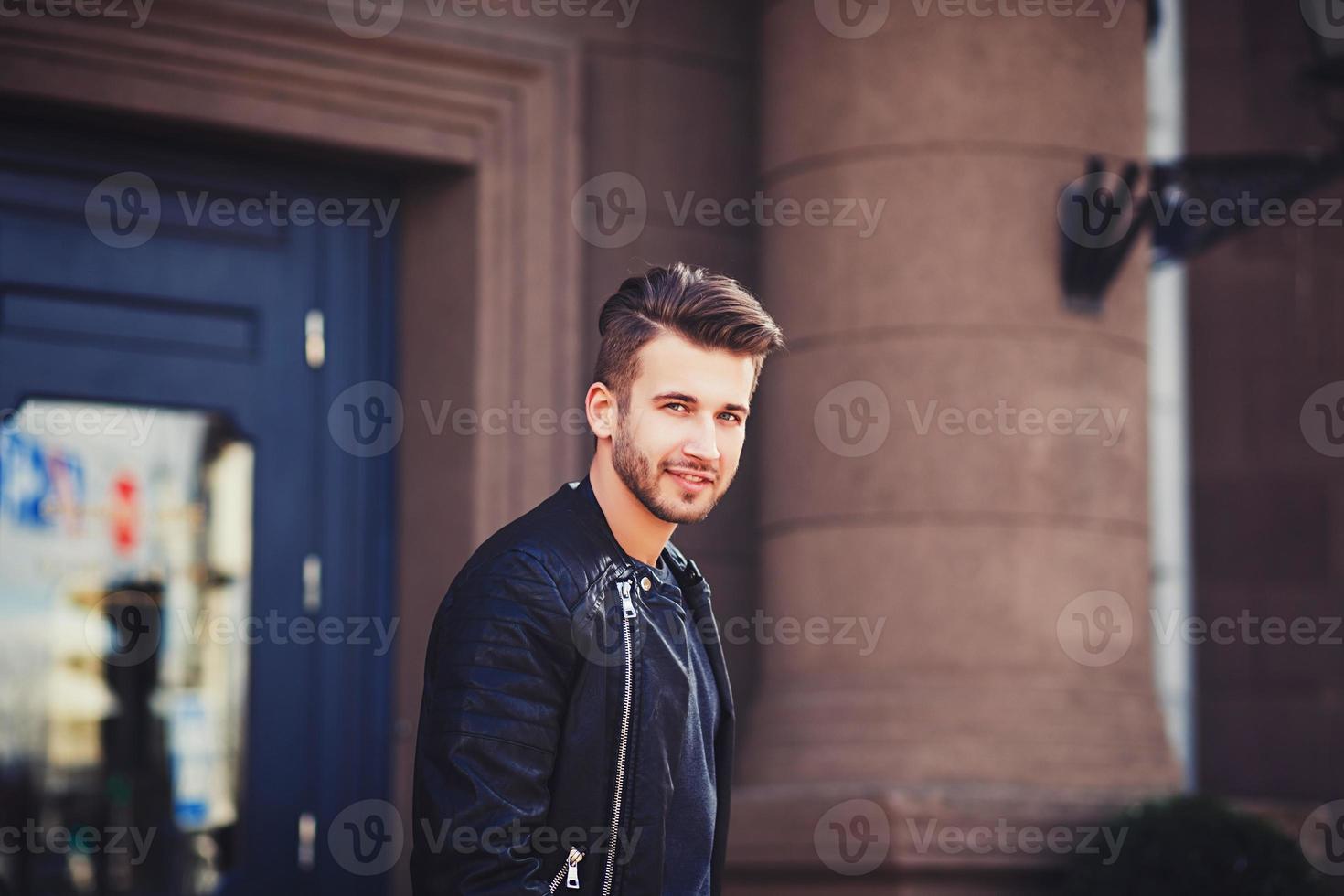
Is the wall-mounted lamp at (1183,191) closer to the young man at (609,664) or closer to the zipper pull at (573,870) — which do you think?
the young man at (609,664)

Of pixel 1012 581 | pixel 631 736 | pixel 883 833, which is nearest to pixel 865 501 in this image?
pixel 1012 581

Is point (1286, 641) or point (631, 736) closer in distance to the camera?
point (631, 736)

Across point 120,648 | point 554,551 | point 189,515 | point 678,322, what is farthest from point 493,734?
point 189,515

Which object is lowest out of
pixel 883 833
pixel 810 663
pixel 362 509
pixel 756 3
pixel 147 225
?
pixel 883 833

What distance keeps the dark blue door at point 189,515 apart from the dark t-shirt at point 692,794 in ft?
12.5

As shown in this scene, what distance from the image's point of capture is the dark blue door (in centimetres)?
660

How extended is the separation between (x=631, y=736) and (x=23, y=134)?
4470 millimetres

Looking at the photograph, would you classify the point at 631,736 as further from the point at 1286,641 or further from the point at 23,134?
the point at 1286,641

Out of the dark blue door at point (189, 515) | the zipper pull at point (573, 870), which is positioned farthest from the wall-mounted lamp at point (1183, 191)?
the zipper pull at point (573, 870)

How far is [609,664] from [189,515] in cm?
405

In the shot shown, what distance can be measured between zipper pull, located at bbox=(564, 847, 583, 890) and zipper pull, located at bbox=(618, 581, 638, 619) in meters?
0.44

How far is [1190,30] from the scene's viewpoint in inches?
337

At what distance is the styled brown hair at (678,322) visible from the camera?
342cm

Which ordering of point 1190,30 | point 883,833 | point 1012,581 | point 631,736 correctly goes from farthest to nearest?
point 1190,30 < point 1012,581 < point 883,833 < point 631,736
